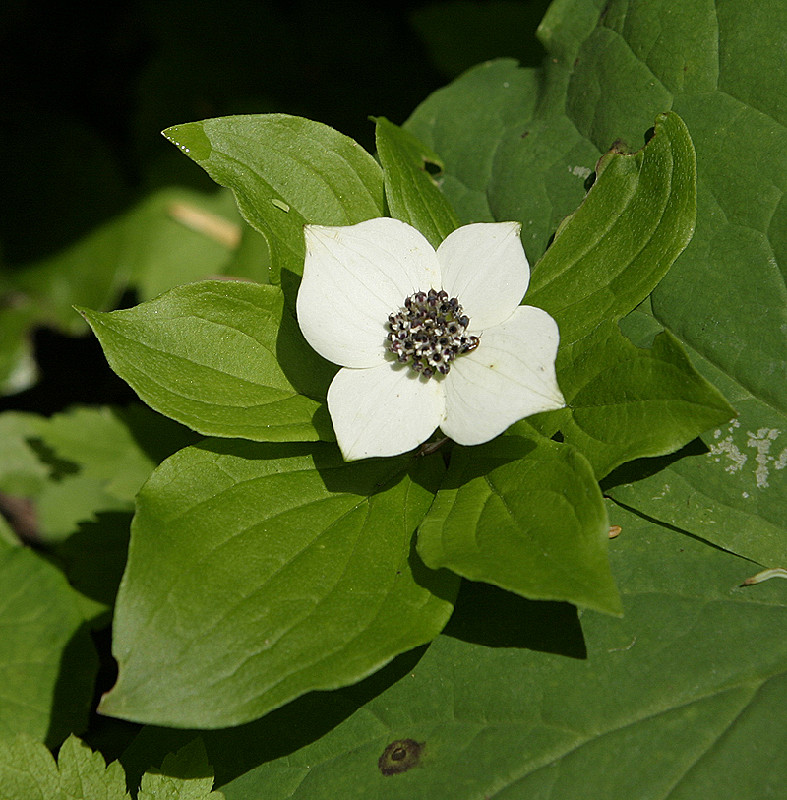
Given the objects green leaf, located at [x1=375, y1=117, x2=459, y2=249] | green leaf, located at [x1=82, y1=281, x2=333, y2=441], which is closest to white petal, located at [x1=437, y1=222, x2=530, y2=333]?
green leaf, located at [x1=375, y1=117, x2=459, y2=249]

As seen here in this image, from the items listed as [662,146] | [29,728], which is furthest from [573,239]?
[29,728]

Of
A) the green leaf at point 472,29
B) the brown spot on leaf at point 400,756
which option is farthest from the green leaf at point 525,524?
the green leaf at point 472,29

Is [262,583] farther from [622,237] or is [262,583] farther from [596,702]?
[622,237]

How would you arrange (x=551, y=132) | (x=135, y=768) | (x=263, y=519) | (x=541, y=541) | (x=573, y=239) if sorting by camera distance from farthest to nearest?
(x=551, y=132) < (x=135, y=768) < (x=573, y=239) < (x=263, y=519) < (x=541, y=541)

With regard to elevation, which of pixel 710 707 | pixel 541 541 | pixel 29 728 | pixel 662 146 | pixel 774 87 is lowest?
pixel 29 728

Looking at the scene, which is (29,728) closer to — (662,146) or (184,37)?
(662,146)

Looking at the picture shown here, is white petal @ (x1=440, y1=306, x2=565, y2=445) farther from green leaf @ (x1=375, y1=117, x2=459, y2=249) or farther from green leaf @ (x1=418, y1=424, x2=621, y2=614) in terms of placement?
green leaf @ (x1=375, y1=117, x2=459, y2=249)
